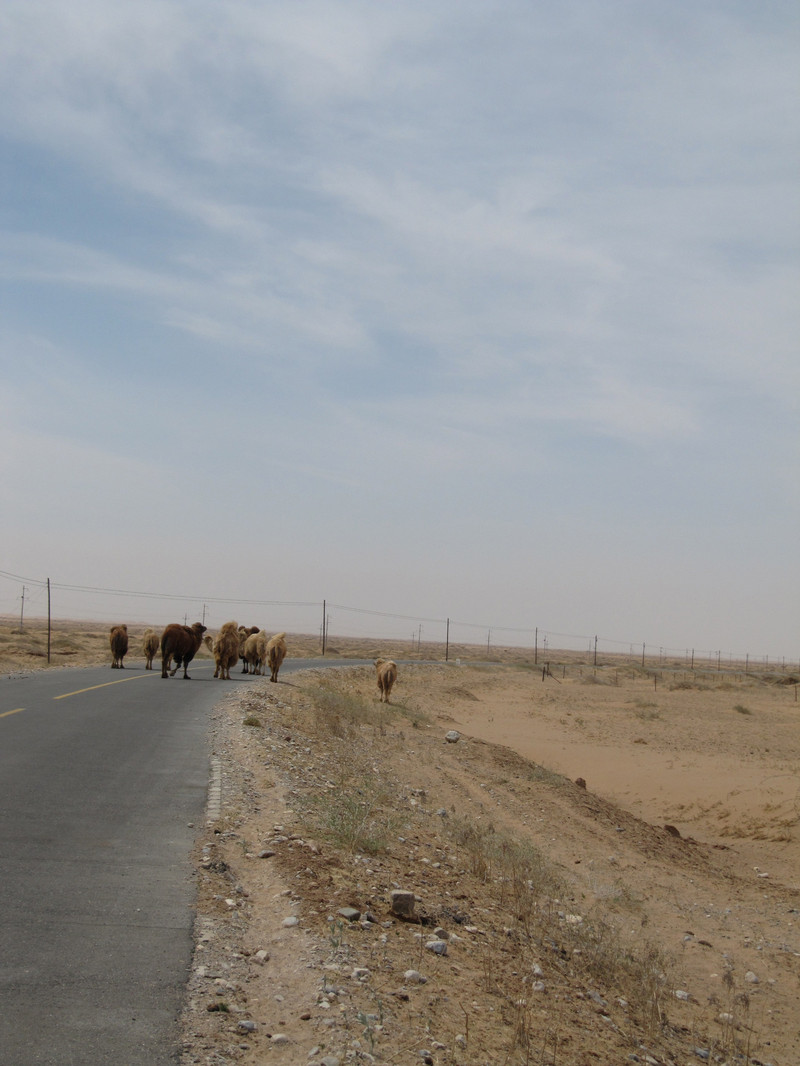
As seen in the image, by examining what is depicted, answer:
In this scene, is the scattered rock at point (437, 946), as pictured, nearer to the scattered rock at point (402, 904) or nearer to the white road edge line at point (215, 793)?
the scattered rock at point (402, 904)

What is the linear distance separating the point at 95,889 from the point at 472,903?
340 cm

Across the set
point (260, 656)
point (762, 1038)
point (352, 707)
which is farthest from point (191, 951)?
point (260, 656)

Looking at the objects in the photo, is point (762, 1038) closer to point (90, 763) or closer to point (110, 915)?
point (110, 915)

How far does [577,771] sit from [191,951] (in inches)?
798

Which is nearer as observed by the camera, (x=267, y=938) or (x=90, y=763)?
(x=267, y=938)

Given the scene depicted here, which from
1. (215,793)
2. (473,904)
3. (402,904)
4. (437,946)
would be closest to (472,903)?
(473,904)

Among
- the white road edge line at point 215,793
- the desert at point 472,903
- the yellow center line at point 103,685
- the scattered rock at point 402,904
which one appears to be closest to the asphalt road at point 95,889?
the white road edge line at point 215,793

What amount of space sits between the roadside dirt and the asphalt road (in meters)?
0.24

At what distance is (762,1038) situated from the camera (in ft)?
26.7

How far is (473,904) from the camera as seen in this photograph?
317 inches

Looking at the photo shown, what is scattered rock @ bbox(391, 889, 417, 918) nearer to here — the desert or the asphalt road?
the desert

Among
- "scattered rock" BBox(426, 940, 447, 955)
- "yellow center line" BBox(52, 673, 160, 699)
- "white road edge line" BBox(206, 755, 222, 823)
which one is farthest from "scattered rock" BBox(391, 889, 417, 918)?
"yellow center line" BBox(52, 673, 160, 699)

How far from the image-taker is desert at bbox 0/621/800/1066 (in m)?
5.08

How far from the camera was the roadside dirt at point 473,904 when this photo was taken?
507 cm
